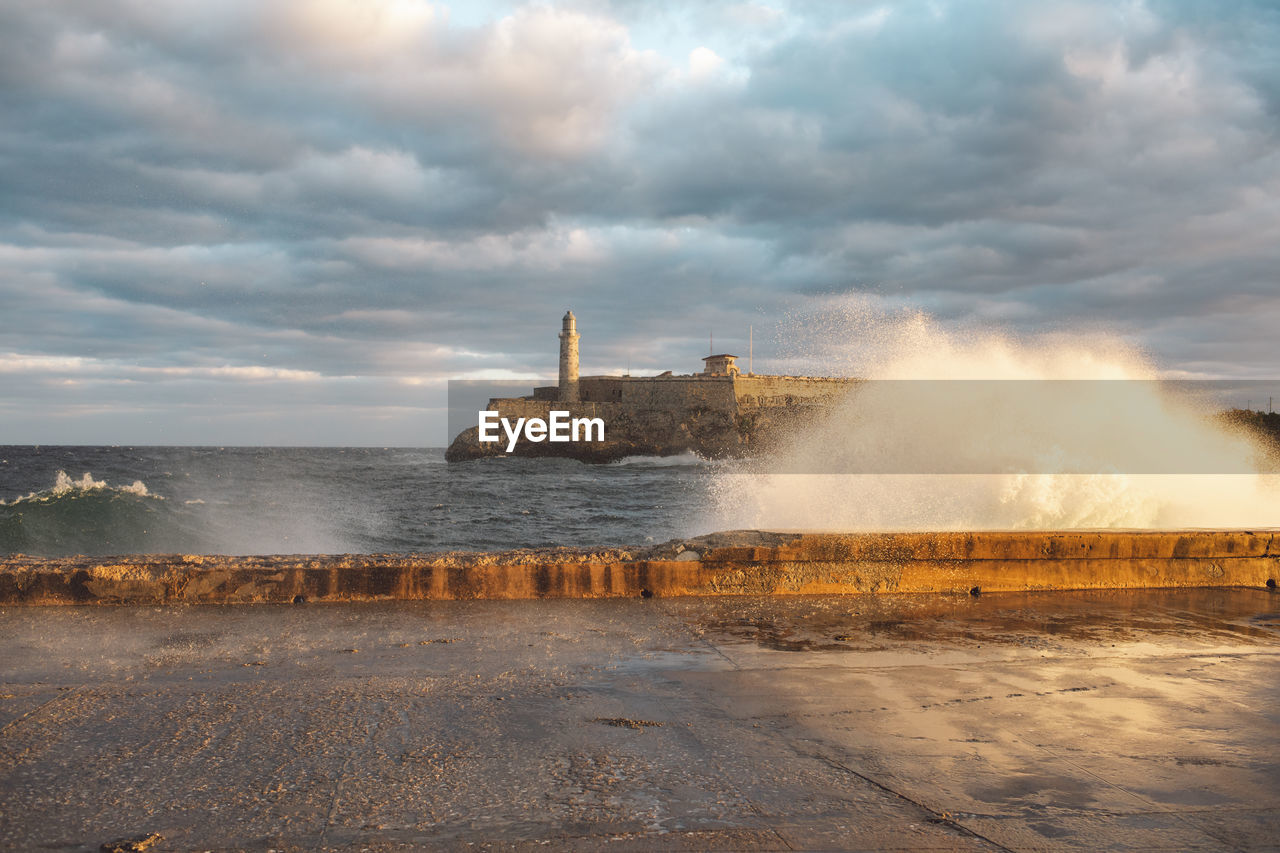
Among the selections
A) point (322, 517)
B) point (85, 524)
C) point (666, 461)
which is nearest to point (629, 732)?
point (85, 524)

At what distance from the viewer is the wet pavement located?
81.5 inches

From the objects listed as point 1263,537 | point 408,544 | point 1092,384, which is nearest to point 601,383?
point 408,544

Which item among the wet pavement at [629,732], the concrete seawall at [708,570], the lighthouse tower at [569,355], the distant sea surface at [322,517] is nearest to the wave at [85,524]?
the distant sea surface at [322,517]

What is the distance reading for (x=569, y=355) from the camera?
65.4 metres

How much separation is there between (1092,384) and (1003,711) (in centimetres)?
1064

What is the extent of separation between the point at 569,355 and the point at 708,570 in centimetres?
6067

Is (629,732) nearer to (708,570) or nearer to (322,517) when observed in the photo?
(708,570)

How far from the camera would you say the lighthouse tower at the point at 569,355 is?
65375 mm

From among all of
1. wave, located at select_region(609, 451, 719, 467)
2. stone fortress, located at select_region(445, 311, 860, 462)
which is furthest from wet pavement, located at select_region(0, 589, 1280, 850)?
stone fortress, located at select_region(445, 311, 860, 462)

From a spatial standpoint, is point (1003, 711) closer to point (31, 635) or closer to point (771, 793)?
point (771, 793)

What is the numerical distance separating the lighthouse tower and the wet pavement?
6125 cm

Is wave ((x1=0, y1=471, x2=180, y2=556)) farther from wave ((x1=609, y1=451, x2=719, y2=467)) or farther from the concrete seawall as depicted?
wave ((x1=609, y1=451, x2=719, y2=467))

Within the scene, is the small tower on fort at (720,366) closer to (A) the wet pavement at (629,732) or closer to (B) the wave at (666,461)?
(B) the wave at (666,461)

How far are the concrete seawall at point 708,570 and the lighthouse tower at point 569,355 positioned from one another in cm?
6033
